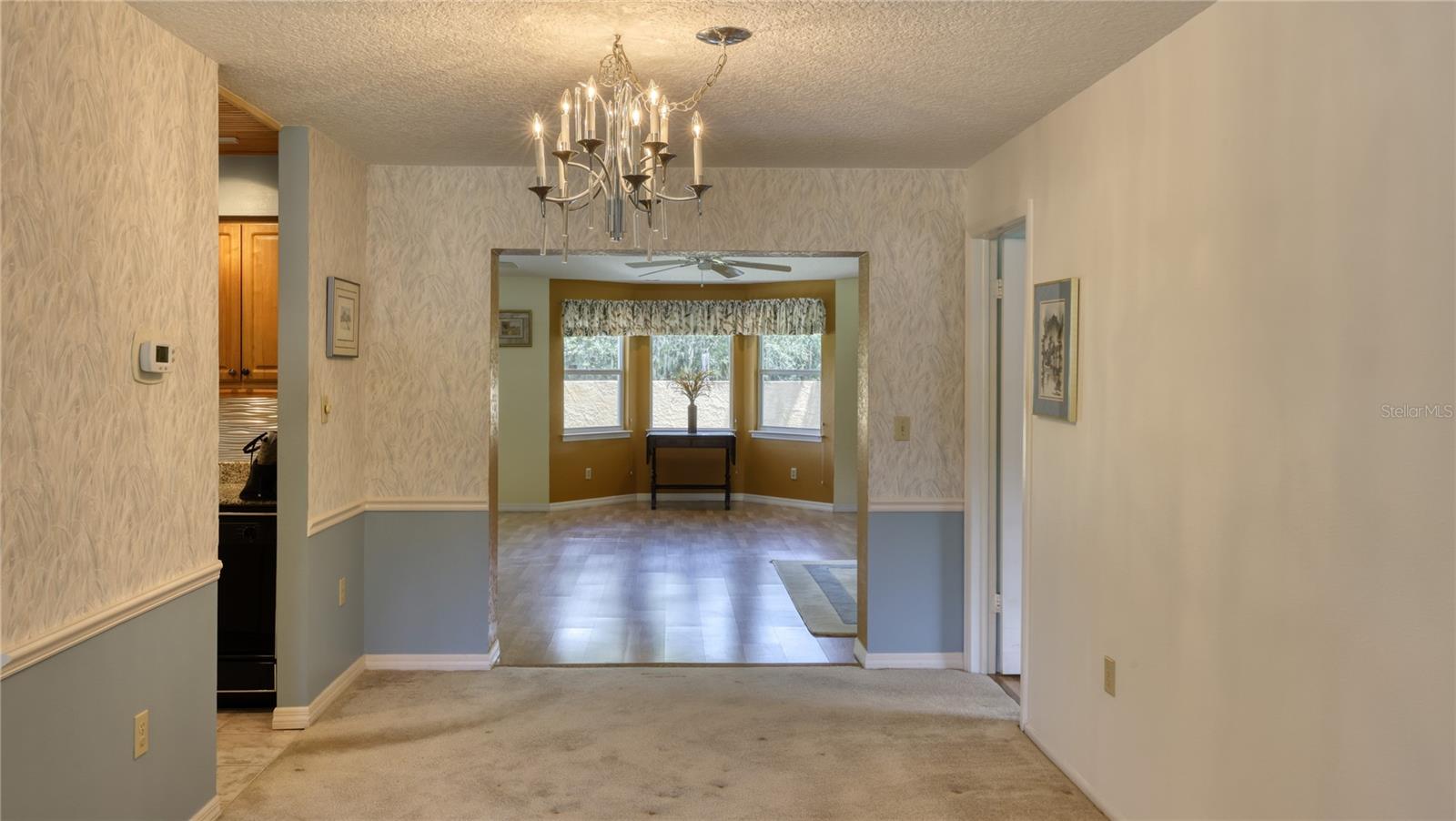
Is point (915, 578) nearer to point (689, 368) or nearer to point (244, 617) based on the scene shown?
point (244, 617)

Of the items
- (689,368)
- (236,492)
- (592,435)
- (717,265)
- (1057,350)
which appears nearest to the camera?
(1057,350)

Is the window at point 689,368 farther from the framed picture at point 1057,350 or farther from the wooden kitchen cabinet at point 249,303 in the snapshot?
the framed picture at point 1057,350

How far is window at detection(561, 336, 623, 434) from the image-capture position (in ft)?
34.3

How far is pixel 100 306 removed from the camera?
2533 mm

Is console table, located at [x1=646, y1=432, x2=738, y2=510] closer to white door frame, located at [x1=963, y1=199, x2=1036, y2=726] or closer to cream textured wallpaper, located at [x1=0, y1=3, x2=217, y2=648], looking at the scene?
white door frame, located at [x1=963, y1=199, x2=1036, y2=726]

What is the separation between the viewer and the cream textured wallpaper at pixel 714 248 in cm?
471

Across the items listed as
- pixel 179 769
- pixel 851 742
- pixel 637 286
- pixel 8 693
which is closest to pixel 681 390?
pixel 637 286

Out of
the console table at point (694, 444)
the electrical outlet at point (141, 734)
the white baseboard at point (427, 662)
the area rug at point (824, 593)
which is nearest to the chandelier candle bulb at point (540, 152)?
the electrical outlet at point (141, 734)

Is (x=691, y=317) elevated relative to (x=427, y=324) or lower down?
elevated

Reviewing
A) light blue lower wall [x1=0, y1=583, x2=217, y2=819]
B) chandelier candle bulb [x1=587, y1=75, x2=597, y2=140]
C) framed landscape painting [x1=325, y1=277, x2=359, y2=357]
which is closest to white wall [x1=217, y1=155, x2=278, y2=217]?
framed landscape painting [x1=325, y1=277, x2=359, y2=357]

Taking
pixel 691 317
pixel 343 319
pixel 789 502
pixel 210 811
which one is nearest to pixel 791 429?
pixel 789 502

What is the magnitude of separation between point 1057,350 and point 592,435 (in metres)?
7.28

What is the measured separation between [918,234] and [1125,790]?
258 cm

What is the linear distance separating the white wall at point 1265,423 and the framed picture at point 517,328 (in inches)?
281
